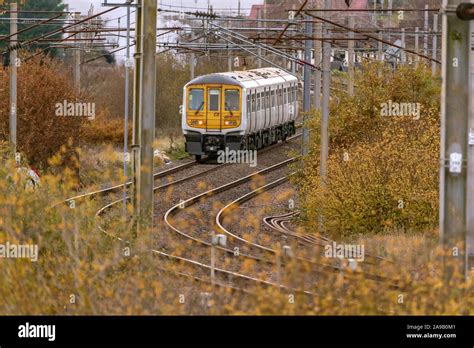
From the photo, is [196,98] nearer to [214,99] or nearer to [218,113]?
[214,99]

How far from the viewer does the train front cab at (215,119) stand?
3566 cm

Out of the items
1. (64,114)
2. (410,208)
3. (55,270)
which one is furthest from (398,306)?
(64,114)

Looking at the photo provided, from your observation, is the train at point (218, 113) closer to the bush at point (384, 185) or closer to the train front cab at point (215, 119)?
the train front cab at point (215, 119)

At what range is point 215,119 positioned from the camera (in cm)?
3584

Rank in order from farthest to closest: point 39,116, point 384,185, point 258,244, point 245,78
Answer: point 245,78, point 39,116, point 384,185, point 258,244

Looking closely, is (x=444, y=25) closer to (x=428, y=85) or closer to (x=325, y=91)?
(x=325, y=91)

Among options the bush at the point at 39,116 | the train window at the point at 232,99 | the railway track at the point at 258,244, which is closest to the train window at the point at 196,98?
the train window at the point at 232,99

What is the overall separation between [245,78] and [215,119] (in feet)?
6.48

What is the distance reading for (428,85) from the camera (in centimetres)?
2775

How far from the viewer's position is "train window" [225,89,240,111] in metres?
35.6

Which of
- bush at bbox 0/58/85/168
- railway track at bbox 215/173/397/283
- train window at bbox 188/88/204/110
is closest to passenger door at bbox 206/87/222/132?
train window at bbox 188/88/204/110

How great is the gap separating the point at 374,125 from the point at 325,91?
4.19 metres

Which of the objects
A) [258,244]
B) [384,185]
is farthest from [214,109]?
[258,244]
